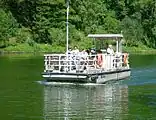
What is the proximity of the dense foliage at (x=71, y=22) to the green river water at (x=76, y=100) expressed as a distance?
46.9 metres

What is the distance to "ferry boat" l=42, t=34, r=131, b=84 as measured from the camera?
119ft

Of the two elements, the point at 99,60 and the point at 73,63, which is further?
the point at 99,60

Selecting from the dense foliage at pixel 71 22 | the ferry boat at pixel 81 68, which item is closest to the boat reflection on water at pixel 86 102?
the ferry boat at pixel 81 68

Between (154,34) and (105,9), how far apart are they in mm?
9918

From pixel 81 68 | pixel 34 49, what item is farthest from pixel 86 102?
pixel 34 49

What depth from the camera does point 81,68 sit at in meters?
37.3

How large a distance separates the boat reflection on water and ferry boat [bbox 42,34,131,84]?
28.4 inches

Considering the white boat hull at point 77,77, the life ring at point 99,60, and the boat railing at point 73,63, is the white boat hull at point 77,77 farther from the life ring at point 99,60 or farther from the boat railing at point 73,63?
the life ring at point 99,60

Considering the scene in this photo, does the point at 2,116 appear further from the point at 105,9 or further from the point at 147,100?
the point at 105,9

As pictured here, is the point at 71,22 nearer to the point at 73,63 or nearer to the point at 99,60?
the point at 99,60

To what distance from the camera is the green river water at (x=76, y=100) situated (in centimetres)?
2478

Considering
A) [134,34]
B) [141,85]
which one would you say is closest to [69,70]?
[141,85]

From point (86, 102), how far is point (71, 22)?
6491 centimetres

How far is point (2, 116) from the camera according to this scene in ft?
80.1
